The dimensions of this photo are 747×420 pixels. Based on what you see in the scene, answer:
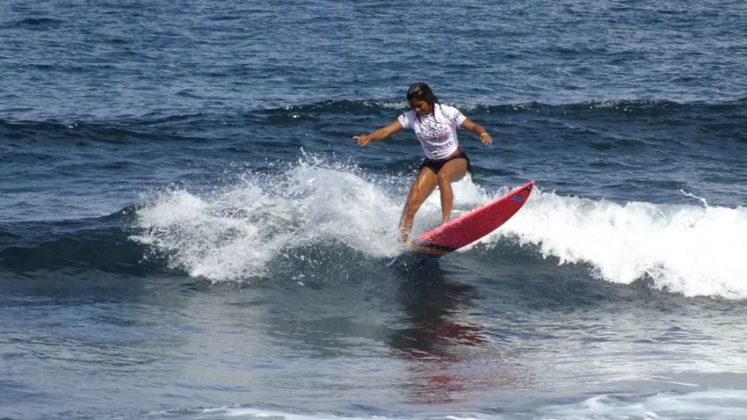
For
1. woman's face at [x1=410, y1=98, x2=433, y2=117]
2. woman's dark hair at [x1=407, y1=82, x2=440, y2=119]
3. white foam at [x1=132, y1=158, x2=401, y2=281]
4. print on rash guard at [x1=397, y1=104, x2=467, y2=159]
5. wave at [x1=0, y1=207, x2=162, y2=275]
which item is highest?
woman's dark hair at [x1=407, y1=82, x2=440, y2=119]

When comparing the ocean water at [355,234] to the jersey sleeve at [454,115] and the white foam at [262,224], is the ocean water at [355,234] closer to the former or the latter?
the white foam at [262,224]

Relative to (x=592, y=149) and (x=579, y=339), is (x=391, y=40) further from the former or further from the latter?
(x=579, y=339)

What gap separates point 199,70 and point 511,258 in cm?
1284

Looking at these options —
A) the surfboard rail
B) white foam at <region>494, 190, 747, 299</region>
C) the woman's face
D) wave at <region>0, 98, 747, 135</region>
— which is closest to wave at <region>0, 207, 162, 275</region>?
the surfboard rail

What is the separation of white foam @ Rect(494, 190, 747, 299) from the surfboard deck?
1.34 metres

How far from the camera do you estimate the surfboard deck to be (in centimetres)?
1063

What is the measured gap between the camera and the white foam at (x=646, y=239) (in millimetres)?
11281

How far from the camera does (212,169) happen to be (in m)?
16.2

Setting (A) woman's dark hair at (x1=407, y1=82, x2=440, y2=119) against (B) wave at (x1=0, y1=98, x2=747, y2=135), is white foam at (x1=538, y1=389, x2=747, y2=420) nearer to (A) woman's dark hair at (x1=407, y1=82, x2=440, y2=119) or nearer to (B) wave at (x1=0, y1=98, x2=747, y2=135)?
(A) woman's dark hair at (x1=407, y1=82, x2=440, y2=119)

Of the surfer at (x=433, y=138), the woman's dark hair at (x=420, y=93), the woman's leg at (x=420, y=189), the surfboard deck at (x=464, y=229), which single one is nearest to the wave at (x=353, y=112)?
the surfboard deck at (x=464, y=229)

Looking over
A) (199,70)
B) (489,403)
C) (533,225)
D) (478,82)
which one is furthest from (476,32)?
(489,403)

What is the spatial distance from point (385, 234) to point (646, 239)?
297cm

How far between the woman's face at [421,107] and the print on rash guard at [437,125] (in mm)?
78

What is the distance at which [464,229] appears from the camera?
427 inches
